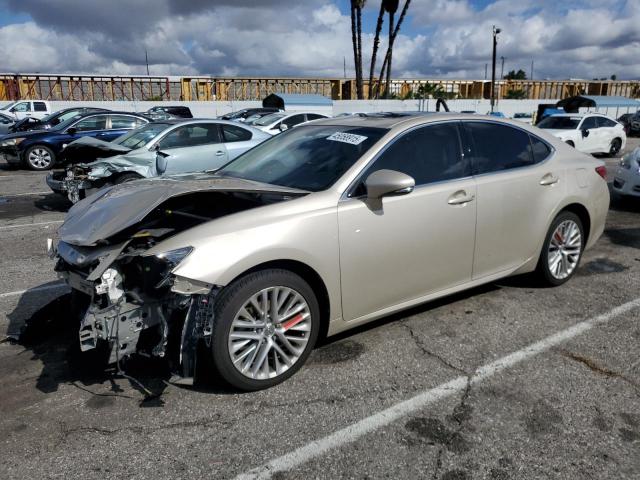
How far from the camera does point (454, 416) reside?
293cm

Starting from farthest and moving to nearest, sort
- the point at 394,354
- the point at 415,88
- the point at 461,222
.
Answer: the point at 415,88 < the point at 461,222 < the point at 394,354

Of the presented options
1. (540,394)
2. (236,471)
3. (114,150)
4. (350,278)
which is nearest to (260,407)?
(236,471)

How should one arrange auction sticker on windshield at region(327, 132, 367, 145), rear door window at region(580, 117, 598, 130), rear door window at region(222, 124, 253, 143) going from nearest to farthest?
auction sticker on windshield at region(327, 132, 367, 145) < rear door window at region(222, 124, 253, 143) < rear door window at region(580, 117, 598, 130)

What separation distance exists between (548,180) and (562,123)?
14349mm

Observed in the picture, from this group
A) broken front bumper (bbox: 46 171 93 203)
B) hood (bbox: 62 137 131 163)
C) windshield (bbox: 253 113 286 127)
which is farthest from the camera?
windshield (bbox: 253 113 286 127)

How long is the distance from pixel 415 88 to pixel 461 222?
164 feet

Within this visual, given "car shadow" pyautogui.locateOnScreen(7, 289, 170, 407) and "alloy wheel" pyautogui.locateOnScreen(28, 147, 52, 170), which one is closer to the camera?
"car shadow" pyautogui.locateOnScreen(7, 289, 170, 407)

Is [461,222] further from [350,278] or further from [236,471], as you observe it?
[236,471]

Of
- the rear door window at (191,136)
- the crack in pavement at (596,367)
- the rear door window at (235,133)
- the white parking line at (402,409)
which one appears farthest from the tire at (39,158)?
the crack in pavement at (596,367)

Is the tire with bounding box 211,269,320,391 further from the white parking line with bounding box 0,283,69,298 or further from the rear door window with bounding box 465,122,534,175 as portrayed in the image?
the white parking line with bounding box 0,283,69,298

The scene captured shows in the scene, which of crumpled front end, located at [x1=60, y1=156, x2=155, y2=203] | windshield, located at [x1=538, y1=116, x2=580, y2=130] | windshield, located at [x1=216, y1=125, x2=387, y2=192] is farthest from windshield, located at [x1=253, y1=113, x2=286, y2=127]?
windshield, located at [x1=216, y1=125, x2=387, y2=192]

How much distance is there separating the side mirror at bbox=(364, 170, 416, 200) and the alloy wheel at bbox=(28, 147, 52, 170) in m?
13.2

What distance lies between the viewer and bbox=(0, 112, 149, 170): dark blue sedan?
13.6 meters

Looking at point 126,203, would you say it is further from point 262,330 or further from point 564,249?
point 564,249
